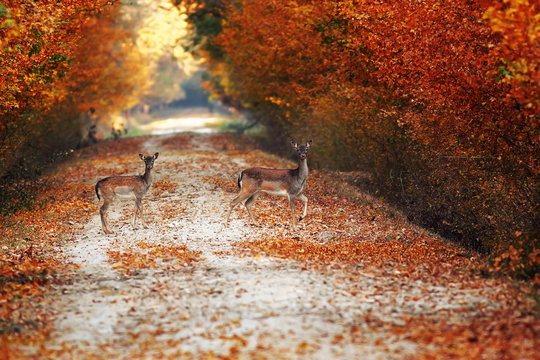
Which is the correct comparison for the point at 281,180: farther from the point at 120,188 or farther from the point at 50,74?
the point at 50,74

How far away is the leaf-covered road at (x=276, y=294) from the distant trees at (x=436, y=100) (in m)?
1.48

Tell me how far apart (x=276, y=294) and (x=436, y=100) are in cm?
639

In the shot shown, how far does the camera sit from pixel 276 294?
31.7 ft

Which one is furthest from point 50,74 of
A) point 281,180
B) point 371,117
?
point 371,117

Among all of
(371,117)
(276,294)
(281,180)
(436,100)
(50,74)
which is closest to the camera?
(276,294)

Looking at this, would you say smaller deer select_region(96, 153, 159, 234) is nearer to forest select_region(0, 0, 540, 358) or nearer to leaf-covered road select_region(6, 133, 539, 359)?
leaf-covered road select_region(6, 133, 539, 359)

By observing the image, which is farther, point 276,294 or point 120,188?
point 120,188

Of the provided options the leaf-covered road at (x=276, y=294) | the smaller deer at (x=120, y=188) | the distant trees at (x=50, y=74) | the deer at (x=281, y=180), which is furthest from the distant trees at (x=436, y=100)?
the distant trees at (x=50, y=74)

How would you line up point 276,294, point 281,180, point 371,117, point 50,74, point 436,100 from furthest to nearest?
1. point 50,74
2. point 371,117
3. point 281,180
4. point 436,100
5. point 276,294

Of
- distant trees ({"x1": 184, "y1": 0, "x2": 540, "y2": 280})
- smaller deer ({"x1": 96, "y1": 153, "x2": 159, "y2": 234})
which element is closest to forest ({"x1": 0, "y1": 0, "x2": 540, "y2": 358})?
distant trees ({"x1": 184, "y1": 0, "x2": 540, "y2": 280})

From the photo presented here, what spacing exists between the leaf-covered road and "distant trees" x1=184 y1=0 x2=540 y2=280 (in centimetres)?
148

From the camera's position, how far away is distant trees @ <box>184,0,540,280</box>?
37.8ft

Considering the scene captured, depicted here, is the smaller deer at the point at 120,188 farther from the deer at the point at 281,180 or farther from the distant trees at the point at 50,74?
the distant trees at the point at 50,74

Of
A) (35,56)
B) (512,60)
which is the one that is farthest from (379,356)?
(35,56)
